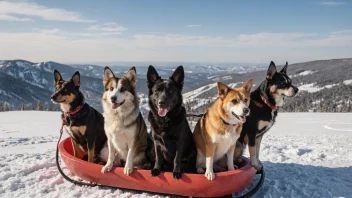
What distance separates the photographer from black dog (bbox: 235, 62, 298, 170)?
568cm

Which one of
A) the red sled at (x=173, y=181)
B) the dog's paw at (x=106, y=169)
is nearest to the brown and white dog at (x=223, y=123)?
the red sled at (x=173, y=181)

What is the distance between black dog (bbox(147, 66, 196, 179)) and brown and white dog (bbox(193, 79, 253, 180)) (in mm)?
494

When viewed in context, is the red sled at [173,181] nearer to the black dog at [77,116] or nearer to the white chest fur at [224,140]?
the white chest fur at [224,140]

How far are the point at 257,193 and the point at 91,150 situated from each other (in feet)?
12.1

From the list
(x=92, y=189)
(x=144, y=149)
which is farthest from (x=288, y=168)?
(x=92, y=189)

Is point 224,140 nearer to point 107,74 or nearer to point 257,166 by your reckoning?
point 257,166

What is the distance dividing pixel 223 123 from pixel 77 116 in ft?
10.5

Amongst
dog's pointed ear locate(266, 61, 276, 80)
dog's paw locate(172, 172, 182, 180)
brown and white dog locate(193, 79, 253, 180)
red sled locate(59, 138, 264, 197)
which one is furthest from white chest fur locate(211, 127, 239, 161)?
dog's pointed ear locate(266, 61, 276, 80)

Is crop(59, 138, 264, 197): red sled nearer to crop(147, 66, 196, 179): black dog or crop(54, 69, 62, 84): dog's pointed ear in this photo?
crop(147, 66, 196, 179): black dog

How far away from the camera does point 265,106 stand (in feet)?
18.9

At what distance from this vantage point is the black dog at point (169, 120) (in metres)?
4.79

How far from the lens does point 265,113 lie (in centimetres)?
571

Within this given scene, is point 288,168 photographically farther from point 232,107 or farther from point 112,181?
point 112,181

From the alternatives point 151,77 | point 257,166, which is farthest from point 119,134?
point 257,166
